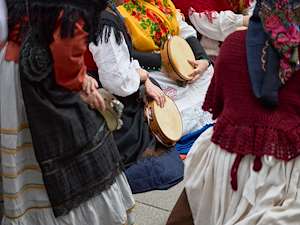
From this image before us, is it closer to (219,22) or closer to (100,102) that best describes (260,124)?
(100,102)

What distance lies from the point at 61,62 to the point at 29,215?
2.03 ft

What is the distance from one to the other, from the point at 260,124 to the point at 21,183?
0.91 metres

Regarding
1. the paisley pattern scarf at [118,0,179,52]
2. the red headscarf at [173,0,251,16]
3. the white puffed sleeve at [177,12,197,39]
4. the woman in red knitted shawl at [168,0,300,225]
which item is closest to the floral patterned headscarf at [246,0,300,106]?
the woman in red knitted shawl at [168,0,300,225]

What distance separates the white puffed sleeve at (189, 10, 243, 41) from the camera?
4.67 metres

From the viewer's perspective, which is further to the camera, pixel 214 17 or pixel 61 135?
pixel 214 17

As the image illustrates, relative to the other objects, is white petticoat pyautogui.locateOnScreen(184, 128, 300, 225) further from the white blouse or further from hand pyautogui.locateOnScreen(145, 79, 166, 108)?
the white blouse

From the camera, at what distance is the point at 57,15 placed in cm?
214

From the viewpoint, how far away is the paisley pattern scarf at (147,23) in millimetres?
3885

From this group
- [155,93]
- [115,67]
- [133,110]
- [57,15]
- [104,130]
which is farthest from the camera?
[155,93]

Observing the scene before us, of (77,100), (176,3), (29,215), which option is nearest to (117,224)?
(29,215)

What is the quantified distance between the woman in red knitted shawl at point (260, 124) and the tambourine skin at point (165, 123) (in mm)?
1186

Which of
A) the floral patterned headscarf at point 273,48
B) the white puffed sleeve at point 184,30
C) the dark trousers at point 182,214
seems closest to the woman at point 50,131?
the dark trousers at point 182,214

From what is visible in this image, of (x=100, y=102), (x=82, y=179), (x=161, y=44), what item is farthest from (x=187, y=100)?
(x=82, y=179)

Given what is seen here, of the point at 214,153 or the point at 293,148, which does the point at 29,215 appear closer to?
the point at 214,153
